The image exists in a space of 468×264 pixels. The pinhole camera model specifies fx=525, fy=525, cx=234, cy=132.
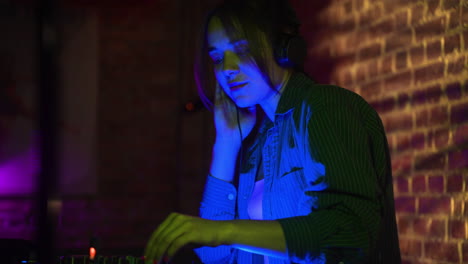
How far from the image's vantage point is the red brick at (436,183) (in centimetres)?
182

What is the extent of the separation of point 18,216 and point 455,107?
2.69 metres

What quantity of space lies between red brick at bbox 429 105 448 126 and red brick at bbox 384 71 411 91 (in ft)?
0.62

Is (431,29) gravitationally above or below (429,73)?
above

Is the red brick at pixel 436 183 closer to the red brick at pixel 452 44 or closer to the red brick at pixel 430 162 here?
the red brick at pixel 430 162

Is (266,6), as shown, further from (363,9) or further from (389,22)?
(363,9)

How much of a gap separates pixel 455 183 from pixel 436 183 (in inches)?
3.9

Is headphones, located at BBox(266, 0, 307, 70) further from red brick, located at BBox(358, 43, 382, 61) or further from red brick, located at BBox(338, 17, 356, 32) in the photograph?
red brick, located at BBox(338, 17, 356, 32)

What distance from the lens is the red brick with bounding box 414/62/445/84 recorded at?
185 centimetres

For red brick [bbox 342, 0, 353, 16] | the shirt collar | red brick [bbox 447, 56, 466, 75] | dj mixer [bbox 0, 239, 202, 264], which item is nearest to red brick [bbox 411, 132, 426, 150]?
red brick [bbox 447, 56, 466, 75]

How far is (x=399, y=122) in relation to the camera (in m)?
2.08

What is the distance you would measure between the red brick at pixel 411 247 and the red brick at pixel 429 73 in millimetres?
601

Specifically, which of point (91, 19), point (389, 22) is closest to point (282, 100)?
point (389, 22)

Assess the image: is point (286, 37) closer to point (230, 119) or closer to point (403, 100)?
point (230, 119)

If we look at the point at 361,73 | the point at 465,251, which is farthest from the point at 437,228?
the point at 361,73
